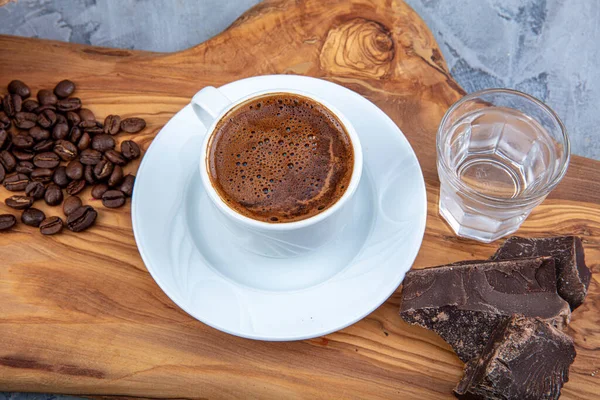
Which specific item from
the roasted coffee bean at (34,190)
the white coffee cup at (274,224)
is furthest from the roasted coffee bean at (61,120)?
the white coffee cup at (274,224)

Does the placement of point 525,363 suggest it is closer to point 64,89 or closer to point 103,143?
point 103,143

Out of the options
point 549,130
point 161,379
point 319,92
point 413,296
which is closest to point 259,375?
point 161,379

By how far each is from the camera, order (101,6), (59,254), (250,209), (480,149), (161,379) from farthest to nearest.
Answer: (101,6) < (480,149) < (59,254) < (161,379) < (250,209)

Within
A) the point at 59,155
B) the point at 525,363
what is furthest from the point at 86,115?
the point at 525,363

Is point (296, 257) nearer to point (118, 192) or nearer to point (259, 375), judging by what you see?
point (259, 375)

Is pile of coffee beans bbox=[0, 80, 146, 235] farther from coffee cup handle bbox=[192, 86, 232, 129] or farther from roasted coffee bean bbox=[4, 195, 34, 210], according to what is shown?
coffee cup handle bbox=[192, 86, 232, 129]

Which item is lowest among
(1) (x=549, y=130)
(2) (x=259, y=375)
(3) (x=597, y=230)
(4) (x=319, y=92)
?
(2) (x=259, y=375)

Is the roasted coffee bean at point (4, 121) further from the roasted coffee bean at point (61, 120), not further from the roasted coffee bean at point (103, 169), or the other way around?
the roasted coffee bean at point (103, 169)
